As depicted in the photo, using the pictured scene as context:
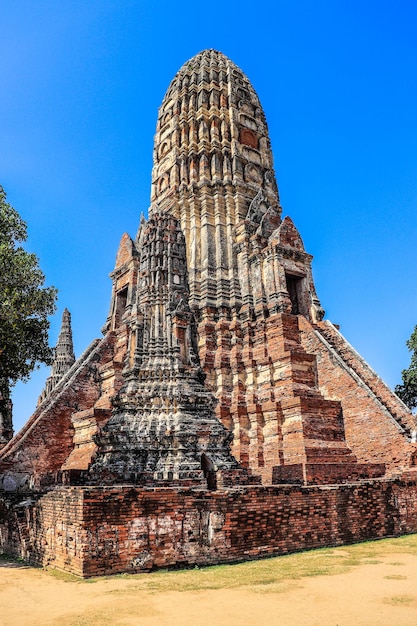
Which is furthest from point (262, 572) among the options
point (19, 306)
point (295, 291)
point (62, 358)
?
point (62, 358)

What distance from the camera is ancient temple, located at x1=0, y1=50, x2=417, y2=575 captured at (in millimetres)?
8250

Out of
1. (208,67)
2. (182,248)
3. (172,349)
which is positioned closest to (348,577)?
(172,349)

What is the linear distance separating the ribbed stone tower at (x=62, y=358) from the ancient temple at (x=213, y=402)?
33.7 feet

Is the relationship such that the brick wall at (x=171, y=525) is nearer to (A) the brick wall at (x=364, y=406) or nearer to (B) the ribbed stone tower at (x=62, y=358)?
(A) the brick wall at (x=364, y=406)

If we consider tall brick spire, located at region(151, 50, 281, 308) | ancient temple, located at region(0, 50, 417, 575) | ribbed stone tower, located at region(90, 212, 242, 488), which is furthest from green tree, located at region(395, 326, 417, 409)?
ribbed stone tower, located at region(90, 212, 242, 488)

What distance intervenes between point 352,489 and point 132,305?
1439 centimetres

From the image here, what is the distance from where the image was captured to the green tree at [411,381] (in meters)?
25.4

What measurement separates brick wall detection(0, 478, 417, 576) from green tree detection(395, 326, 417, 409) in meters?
16.7

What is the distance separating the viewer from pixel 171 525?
26.3 feet

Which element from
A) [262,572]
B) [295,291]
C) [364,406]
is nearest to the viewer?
[262,572]

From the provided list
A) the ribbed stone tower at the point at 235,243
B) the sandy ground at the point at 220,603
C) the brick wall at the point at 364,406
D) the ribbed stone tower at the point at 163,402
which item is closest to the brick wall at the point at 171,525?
the sandy ground at the point at 220,603

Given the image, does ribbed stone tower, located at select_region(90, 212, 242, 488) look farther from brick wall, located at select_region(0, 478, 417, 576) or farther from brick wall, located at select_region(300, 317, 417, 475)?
brick wall, located at select_region(300, 317, 417, 475)

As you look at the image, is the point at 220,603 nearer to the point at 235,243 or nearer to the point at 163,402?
the point at 163,402

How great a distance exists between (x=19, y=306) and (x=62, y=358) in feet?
68.7
